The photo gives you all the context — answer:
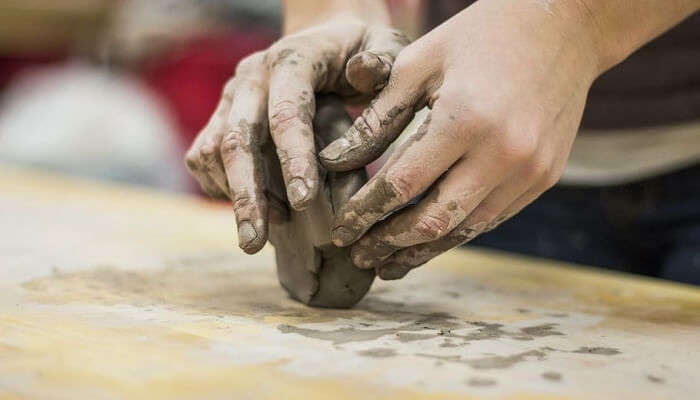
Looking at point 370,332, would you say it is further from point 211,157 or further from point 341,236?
point 211,157

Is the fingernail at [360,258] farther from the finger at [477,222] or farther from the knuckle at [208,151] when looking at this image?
the knuckle at [208,151]

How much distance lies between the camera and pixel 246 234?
0.88 meters

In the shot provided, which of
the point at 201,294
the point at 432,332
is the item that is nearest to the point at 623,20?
the point at 432,332

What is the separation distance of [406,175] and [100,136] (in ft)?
7.91

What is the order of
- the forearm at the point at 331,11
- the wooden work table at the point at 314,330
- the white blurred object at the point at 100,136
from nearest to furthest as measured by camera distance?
the wooden work table at the point at 314,330 < the forearm at the point at 331,11 < the white blurred object at the point at 100,136

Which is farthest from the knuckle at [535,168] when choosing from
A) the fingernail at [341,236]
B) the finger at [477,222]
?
the fingernail at [341,236]

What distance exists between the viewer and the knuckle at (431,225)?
2.75 ft

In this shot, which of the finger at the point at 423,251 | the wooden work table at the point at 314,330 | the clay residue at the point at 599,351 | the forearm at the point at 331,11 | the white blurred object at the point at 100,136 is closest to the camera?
the wooden work table at the point at 314,330

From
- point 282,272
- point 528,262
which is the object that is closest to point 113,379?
point 282,272

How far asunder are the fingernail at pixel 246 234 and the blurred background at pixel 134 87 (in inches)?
80.5

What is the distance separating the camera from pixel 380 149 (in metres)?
0.88

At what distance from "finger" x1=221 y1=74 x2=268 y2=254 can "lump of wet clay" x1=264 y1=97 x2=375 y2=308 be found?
4cm

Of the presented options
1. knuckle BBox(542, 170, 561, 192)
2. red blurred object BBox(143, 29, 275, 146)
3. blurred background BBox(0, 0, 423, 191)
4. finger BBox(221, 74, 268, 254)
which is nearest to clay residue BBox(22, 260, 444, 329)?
finger BBox(221, 74, 268, 254)

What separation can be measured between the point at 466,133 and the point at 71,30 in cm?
331
